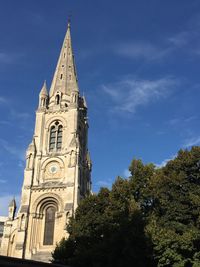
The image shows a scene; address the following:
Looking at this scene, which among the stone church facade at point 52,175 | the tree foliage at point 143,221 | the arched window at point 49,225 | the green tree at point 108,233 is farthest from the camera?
the arched window at point 49,225

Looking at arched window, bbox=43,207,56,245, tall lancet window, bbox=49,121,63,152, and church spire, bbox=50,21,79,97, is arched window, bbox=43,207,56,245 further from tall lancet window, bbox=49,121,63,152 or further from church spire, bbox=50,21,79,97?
church spire, bbox=50,21,79,97

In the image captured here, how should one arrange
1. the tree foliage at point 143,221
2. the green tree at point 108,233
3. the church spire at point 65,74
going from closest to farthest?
1. the tree foliage at point 143,221
2. the green tree at point 108,233
3. the church spire at point 65,74

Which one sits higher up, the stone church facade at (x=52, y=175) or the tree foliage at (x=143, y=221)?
the stone church facade at (x=52, y=175)

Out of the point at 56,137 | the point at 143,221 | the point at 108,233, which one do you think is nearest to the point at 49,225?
the point at 56,137

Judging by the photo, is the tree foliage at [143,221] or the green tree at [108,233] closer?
the tree foliage at [143,221]

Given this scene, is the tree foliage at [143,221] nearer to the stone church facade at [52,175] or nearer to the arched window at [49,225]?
the stone church facade at [52,175]

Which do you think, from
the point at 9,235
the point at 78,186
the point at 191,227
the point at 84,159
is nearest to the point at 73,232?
the point at 191,227

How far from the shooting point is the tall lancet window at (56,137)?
50.6 meters

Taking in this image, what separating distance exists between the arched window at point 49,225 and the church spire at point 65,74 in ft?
53.7

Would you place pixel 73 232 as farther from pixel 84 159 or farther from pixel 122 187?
pixel 84 159

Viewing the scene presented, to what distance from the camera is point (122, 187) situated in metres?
33.4

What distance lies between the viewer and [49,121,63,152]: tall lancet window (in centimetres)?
5062

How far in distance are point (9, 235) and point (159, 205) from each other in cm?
2330

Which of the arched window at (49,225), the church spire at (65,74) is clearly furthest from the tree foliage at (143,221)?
the church spire at (65,74)
